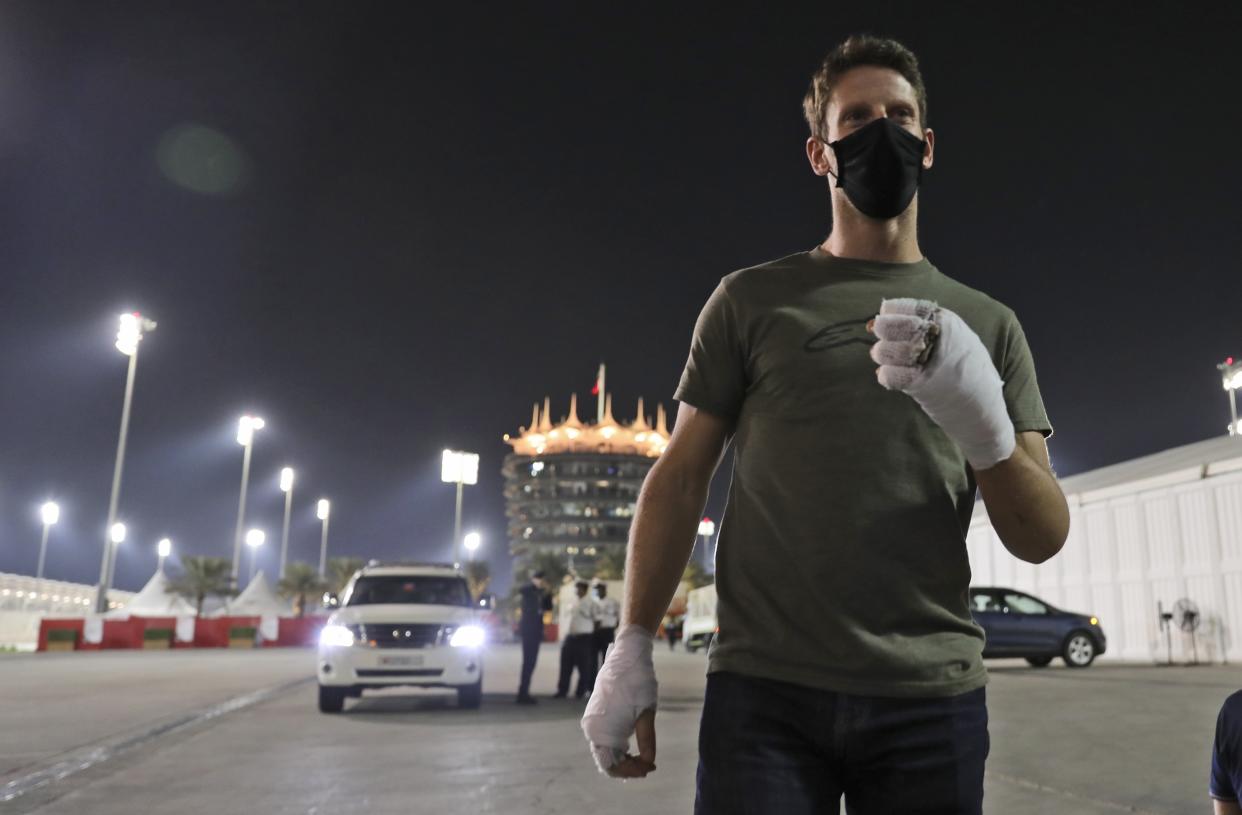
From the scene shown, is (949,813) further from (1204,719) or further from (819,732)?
(1204,719)

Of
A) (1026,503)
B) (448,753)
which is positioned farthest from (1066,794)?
(1026,503)

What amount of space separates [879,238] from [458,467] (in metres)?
Answer: 39.6

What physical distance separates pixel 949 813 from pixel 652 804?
16.1 ft

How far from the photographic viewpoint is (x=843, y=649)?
2.02m

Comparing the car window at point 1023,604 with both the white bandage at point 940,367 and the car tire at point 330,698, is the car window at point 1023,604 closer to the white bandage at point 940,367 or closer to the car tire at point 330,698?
the car tire at point 330,698

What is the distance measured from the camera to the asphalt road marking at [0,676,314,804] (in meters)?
7.20

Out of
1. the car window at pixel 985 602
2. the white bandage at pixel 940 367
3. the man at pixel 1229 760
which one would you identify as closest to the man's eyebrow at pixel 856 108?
the white bandage at pixel 940 367

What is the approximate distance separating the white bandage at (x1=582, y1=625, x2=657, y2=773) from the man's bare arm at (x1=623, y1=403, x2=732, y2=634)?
Answer: 50mm

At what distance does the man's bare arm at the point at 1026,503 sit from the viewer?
2.06m

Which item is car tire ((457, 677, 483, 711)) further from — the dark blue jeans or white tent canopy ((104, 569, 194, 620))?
white tent canopy ((104, 569, 194, 620))

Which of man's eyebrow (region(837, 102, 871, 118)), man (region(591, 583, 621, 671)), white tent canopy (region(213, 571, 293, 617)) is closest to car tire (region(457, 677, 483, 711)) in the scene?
man (region(591, 583, 621, 671))

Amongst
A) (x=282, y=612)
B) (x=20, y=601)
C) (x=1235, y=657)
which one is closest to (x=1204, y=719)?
(x=1235, y=657)

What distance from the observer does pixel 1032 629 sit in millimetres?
20188

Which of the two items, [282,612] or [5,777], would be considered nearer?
[5,777]
